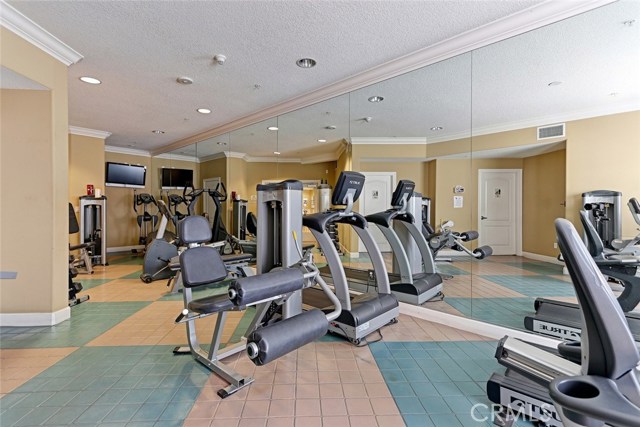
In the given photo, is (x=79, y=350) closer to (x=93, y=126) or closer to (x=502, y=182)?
(x=502, y=182)

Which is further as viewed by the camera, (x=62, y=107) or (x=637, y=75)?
(x=62, y=107)

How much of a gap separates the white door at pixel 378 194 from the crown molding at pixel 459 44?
1.30 m

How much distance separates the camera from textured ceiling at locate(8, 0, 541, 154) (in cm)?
250

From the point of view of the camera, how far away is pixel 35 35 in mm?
2809

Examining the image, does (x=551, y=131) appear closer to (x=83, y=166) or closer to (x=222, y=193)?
(x=222, y=193)

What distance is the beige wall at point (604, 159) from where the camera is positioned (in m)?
3.00

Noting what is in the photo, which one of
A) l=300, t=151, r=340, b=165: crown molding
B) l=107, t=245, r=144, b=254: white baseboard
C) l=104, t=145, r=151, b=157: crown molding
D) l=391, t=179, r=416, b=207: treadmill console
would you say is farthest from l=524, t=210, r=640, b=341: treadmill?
l=104, t=145, r=151, b=157: crown molding

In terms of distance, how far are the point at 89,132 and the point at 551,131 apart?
835cm

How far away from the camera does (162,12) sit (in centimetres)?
255

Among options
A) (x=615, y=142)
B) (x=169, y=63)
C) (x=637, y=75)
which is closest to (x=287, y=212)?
(x=169, y=63)

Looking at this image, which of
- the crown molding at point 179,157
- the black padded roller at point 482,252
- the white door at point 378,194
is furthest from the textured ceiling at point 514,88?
the crown molding at point 179,157

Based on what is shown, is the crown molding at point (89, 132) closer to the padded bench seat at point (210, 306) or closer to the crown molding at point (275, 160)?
the crown molding at point (275, 160)

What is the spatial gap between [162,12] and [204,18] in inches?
13.7

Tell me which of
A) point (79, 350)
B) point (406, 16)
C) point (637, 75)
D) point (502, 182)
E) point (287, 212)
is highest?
point (406, 16)
